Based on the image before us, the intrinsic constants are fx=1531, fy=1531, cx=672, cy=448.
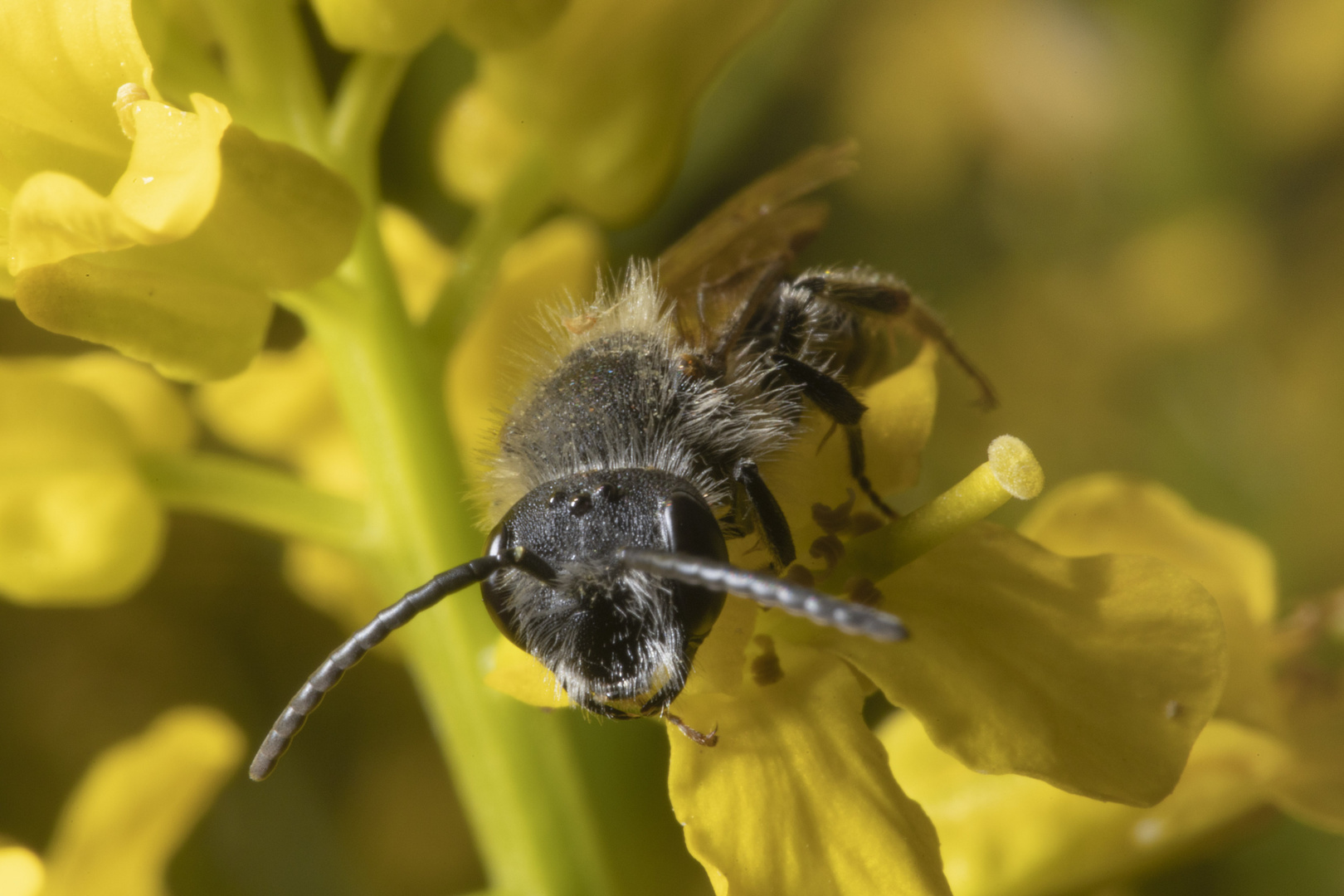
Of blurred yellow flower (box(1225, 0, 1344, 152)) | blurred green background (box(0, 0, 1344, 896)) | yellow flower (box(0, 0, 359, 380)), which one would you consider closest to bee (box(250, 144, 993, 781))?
yellow flower (box(0, 0, 359, 380))

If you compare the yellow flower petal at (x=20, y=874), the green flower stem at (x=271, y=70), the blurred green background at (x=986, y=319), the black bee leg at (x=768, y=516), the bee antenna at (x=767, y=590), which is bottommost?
the blurred green background at (x=986, y=319)

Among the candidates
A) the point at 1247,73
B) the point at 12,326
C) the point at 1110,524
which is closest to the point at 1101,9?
the point at 1247,73

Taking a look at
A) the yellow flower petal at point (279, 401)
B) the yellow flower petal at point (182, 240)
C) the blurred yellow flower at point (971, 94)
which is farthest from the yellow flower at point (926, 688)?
the blurred yellow flower at point (971, 94)

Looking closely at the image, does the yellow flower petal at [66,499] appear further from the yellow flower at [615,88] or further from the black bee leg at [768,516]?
the black bee leg at [768,516]

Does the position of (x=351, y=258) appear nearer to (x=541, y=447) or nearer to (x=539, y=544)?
(x=541, y=447)

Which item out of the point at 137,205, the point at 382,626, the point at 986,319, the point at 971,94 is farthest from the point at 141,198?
the point at 971,94

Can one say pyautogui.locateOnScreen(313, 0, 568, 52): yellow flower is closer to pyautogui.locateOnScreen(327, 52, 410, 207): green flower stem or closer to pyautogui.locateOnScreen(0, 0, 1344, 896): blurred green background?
pyautogui.locateOnScreen(327, 52, 410, 207): green flower stem
